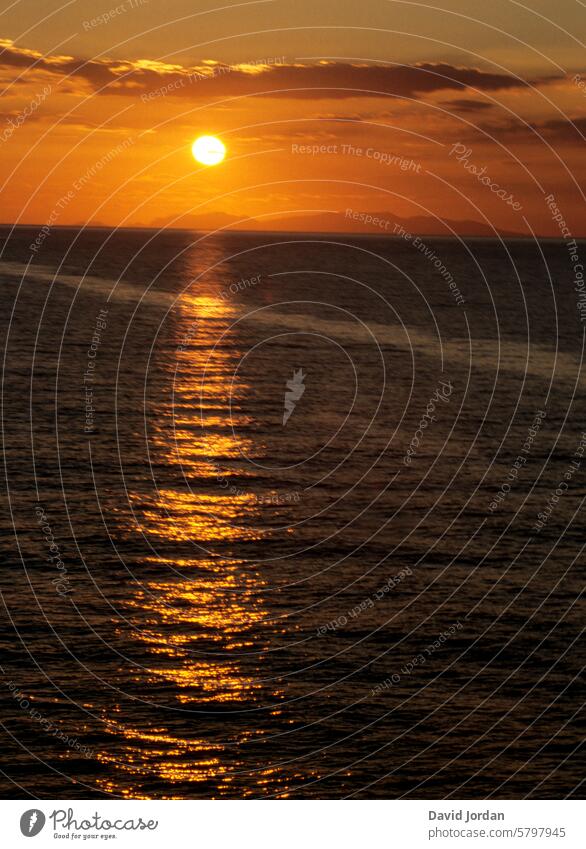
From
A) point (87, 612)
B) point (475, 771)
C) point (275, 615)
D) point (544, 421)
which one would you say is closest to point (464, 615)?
point (275, 615)

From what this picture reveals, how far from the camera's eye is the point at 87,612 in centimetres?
6259

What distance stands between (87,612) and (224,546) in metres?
14.8

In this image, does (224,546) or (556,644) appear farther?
(224,546)

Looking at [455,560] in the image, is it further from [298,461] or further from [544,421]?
[544,421]

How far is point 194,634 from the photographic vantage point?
200 feet
